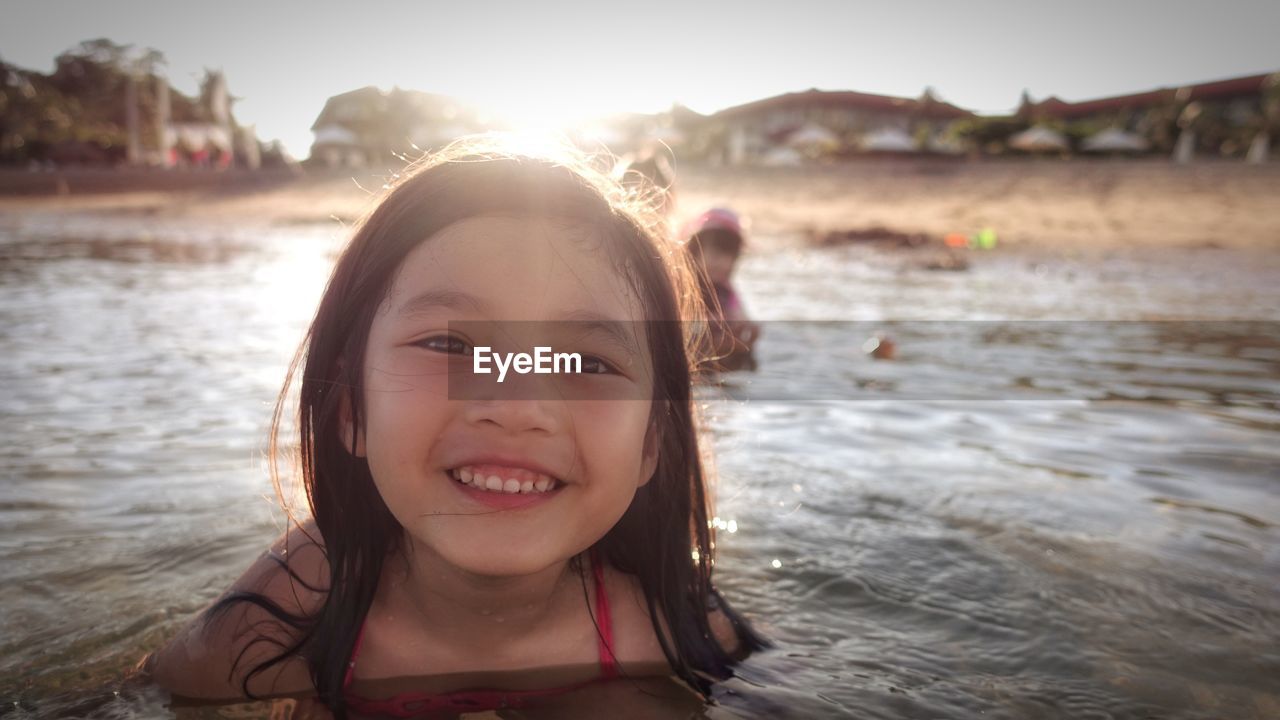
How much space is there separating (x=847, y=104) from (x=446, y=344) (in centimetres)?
5867

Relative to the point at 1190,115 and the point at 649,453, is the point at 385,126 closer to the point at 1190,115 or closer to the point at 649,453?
the point at 1190,115

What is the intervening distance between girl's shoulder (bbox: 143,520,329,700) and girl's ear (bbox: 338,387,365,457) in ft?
1.02

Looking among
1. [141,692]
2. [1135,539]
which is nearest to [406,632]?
[141,692]

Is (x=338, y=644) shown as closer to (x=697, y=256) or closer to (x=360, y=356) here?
Result: (x=360, y=356)

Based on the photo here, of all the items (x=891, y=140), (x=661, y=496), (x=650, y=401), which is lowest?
(x=661, y=496)

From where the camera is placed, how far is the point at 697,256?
6.52 meters

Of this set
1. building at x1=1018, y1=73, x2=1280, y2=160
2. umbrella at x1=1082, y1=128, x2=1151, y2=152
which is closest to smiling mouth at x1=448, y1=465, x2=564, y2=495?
building at x1=1018, y1=73, x2=1280, y2=160

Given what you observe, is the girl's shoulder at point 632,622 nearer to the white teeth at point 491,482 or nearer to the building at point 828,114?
the white teeth at point 491,482

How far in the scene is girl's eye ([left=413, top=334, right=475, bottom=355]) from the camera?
1.64 metres

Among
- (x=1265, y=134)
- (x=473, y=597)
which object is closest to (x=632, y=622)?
(x=473, y=597)

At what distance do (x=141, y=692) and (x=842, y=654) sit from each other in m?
1.65

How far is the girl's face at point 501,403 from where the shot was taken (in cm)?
158

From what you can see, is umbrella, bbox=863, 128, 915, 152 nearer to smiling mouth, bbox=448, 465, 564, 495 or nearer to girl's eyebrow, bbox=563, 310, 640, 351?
girl's eyebrow, bbox=563, 310, 640, 351

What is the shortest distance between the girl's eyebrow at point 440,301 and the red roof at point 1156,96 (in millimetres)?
52971
